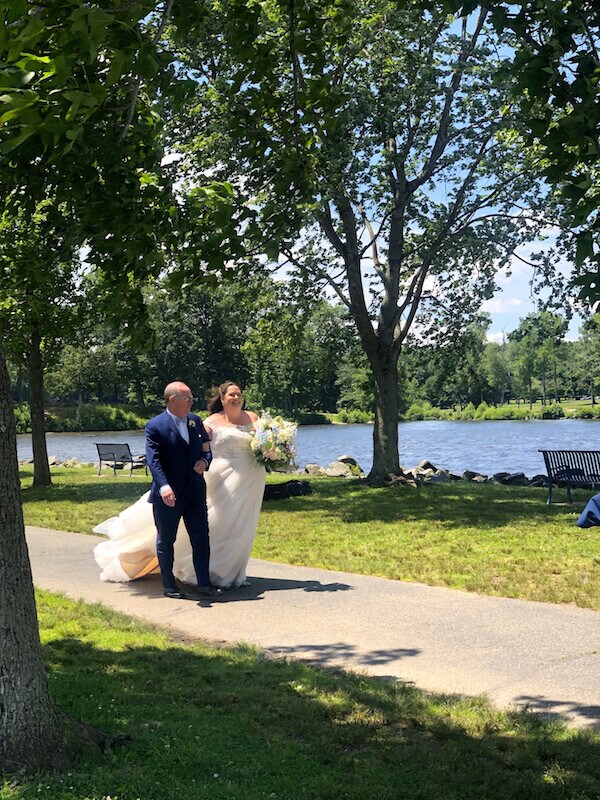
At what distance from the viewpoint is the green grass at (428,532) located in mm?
9508

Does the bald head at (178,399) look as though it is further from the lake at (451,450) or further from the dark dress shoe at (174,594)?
the lake at (451,450)

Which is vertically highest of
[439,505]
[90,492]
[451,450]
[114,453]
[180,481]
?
[180,481]

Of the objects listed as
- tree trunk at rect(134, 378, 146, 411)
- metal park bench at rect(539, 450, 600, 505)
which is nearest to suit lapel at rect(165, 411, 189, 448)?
metal park bench at rect(539, 450, 600, 505)

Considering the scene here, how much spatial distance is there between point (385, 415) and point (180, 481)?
13070 mm

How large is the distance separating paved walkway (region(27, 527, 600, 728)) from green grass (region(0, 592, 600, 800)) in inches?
17.0

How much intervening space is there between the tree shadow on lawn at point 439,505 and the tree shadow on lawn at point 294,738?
28.1ft

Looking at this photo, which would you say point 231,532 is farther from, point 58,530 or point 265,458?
point 58,530

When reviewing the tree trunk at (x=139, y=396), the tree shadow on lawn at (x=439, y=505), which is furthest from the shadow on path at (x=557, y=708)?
the tree trunk at (x=139, y=396)

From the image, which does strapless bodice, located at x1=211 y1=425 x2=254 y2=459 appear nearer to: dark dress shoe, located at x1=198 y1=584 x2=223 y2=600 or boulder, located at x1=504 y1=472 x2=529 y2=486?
dark dress shoe, located at x1=198 y1=584 x2=223 y2=600

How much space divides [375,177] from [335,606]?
554 inches

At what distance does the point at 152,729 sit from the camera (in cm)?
485

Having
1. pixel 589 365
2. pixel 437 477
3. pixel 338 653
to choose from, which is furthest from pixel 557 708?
pixel 589 365

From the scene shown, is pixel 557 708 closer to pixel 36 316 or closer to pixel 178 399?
pixel 178 399

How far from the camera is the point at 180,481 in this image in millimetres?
8906
